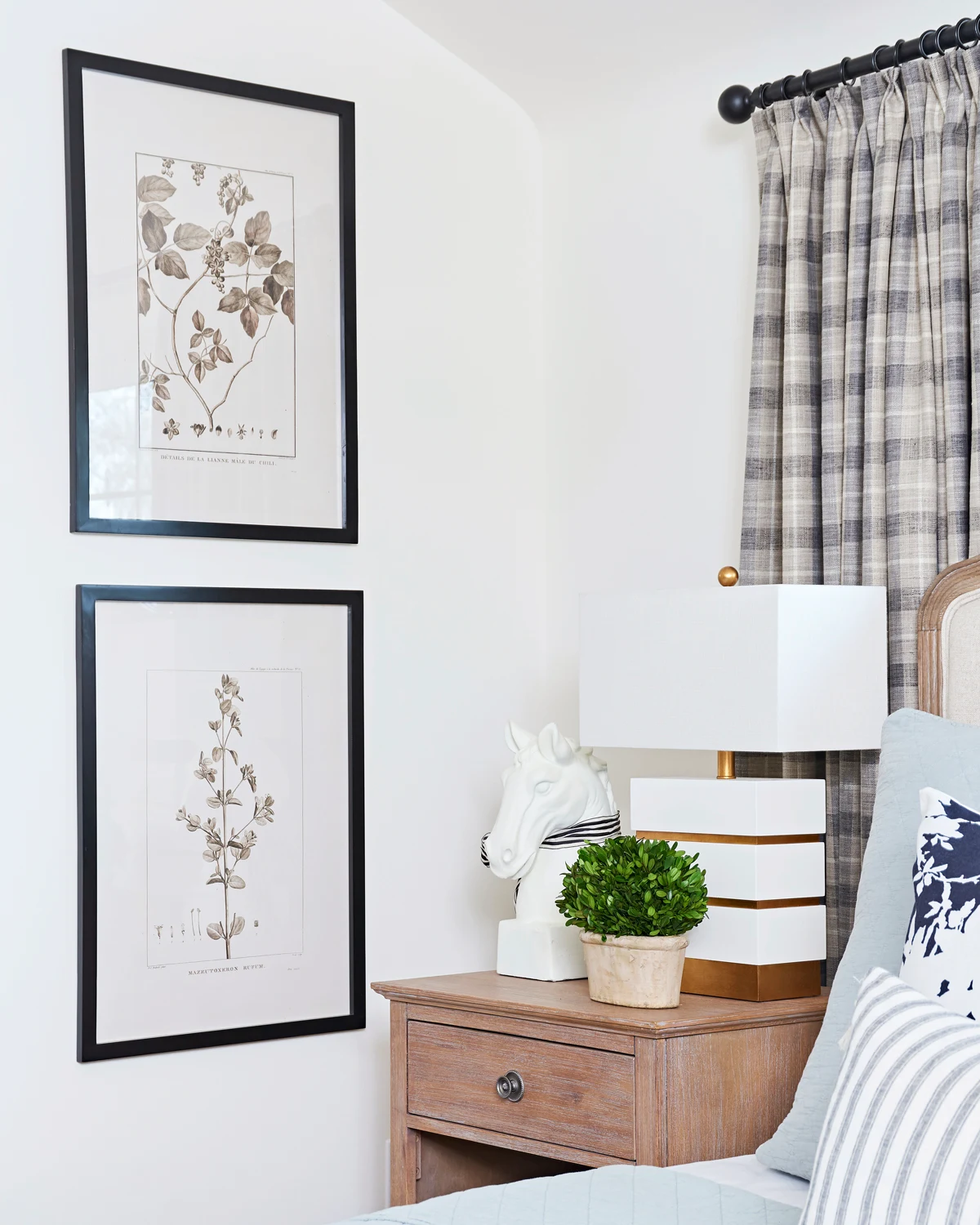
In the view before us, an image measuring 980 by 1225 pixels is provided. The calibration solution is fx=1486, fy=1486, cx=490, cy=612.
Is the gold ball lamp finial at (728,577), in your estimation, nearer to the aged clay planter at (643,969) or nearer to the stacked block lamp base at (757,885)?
the stacked block lamp base at (757,885)

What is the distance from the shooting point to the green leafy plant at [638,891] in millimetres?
1978

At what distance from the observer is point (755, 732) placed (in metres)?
2.07

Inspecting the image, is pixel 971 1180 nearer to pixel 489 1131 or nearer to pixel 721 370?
pixel 489 1131

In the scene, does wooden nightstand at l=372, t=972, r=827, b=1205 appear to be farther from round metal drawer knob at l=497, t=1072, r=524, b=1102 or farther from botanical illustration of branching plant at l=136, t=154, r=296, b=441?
botanical illustration of branching plant at l=136, t=154, r=296, b=441

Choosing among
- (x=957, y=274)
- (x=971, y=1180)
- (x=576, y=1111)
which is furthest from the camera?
(x=957, y=274)

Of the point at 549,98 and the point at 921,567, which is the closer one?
the point at 921,567

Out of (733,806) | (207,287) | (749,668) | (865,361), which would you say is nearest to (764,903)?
(733,806)

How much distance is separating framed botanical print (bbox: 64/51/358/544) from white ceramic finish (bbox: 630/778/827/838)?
825 millimetres

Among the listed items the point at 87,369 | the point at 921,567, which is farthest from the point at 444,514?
the point at 921,567

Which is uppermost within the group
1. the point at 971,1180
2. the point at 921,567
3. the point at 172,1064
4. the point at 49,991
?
the point at 921,567

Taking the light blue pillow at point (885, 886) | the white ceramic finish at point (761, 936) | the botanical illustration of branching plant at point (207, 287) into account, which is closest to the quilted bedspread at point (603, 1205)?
the light blue pillow at point (885, 886)

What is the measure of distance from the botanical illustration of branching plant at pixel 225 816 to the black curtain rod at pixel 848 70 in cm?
130

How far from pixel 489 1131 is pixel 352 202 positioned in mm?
1636

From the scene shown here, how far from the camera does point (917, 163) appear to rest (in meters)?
2.24
